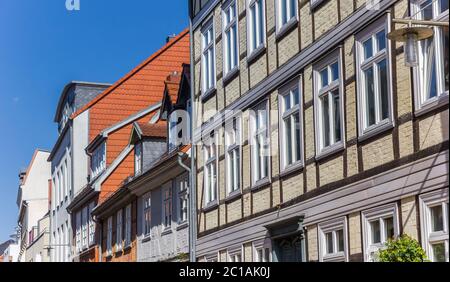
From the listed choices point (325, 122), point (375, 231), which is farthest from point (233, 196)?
point (375, 231)

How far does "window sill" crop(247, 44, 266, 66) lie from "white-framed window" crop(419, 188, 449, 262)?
6.76 metres

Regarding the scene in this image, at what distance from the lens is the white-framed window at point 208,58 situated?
22250 millimetres

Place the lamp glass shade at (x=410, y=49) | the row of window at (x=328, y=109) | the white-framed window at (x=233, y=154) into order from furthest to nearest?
the white-framed window at (x=233, y=154) → the row of window at (x=328, y=109) → the lamp glass shade at (x=410, y=49)

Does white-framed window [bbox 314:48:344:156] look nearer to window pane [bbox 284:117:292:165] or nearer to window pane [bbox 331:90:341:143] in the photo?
window pane [bbox 331:90:341:143]

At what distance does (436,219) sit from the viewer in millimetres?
12398

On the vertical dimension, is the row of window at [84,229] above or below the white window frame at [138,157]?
below

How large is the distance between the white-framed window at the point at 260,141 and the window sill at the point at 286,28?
139 centimetres

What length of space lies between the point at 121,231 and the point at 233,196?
42.3ft

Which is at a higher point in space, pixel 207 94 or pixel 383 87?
pixel 207 94

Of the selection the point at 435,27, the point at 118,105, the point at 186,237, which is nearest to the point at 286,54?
the point at 435,27

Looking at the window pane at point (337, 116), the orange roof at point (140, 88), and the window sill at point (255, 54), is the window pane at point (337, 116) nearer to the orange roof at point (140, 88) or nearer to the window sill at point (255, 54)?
the window sill at point (255, 54)

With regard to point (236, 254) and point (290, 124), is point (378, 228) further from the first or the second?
point (236, 254)

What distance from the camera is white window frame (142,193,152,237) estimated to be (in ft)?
93.7

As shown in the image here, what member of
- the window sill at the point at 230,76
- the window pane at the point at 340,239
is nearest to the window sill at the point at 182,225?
the window sill at the point at 230,76
